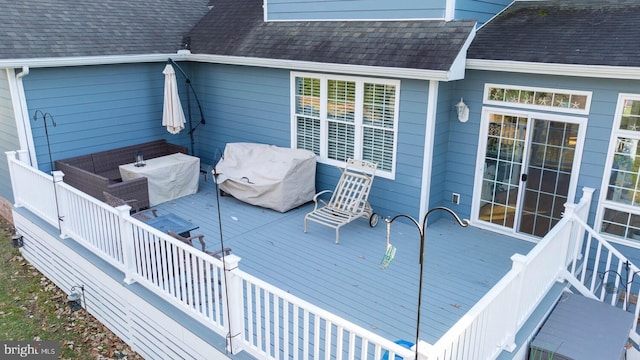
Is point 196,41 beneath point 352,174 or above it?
above

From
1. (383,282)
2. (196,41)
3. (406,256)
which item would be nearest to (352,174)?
(406,256)

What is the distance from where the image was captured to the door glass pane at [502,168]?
646 cm

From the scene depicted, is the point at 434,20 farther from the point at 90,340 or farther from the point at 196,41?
the point at 90,340

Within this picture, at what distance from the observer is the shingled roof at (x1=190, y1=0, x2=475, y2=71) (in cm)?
627

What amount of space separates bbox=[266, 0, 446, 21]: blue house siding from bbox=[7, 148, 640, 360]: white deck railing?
323 centimetres

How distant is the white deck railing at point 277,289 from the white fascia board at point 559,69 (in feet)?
4.50

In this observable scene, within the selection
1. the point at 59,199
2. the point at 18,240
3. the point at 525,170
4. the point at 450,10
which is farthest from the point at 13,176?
the point at 525,170

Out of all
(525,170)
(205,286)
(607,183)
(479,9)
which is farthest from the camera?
(479,9)

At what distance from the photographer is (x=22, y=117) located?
7.30m

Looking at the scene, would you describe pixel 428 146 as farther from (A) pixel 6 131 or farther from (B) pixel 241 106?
(A) pixel 6 131

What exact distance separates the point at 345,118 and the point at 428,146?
150 cm

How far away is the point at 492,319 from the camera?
3893 millimetres

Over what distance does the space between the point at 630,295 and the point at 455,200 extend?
2489 mm

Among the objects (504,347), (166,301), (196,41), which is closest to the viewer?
(504,347)
